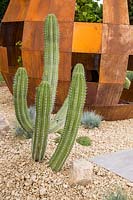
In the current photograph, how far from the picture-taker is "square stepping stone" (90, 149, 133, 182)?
484 cm

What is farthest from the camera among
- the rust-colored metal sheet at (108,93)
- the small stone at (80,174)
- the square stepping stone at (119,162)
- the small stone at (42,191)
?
the rust-colored metal sheet at (108,93)

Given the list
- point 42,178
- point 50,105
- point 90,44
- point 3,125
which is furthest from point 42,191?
point 90,44

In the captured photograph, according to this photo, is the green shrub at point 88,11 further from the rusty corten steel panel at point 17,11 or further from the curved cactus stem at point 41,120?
the curved cactus stem at point 41,120

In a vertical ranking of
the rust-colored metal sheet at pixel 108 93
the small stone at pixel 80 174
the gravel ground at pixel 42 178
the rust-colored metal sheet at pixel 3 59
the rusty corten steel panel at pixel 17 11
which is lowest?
the gravel ground at pixel 42 178

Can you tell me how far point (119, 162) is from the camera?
17.1ft

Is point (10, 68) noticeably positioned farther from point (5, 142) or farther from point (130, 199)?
point (130, 199)

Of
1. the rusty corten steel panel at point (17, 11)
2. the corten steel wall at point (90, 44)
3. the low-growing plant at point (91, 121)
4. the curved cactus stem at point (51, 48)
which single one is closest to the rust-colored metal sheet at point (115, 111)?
the corten steel wall at point (90, 44)

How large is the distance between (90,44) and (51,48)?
1.76 metres

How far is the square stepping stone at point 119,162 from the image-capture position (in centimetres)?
484

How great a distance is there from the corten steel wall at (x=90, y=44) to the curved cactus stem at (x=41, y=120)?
2478 millimetres

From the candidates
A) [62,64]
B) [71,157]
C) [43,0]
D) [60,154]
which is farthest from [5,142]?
[43,0]

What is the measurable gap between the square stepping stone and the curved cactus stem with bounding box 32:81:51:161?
2.67 ft

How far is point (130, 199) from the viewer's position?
4102mm

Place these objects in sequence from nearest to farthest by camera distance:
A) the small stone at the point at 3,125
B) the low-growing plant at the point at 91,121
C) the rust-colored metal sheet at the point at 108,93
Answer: the small stone at the point at 3,125, the low-growing plant at the point at 91,121, the rust-colored metal sheet at the point at 108,93
